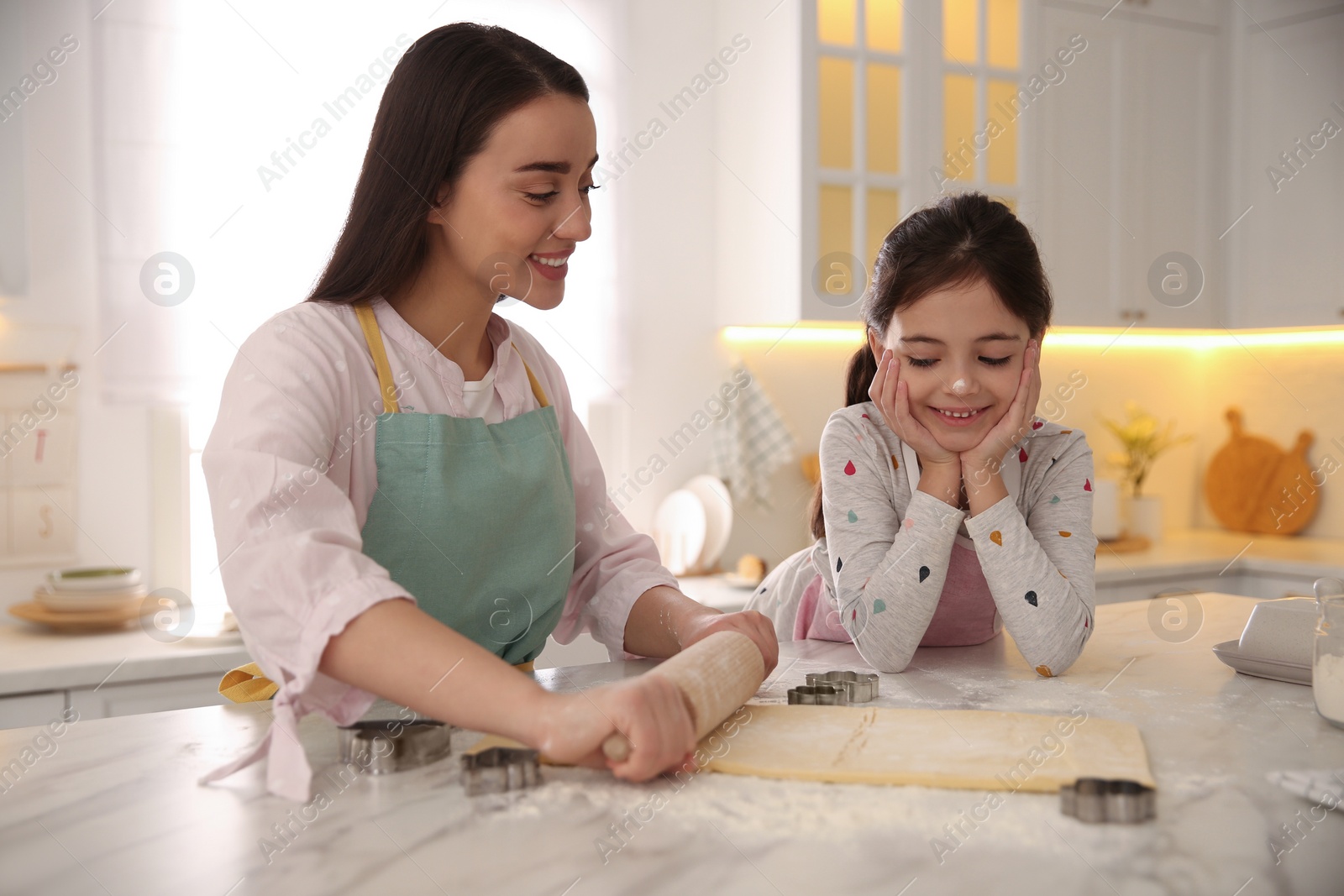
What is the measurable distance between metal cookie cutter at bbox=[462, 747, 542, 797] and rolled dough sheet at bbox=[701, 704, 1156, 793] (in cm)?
14

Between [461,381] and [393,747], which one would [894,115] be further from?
[393,747]

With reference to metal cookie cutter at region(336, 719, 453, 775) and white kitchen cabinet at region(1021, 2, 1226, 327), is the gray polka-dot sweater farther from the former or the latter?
white kitchen cabinet at region(1021, 2, 1226, 327)

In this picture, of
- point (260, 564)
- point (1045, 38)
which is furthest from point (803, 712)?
point (1045, 38)

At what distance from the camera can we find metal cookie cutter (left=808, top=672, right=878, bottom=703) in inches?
40.6

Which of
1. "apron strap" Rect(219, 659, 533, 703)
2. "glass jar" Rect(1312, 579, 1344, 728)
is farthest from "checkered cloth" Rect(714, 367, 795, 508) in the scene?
"glass jar" Rect(1312, 579, 1344, 728)

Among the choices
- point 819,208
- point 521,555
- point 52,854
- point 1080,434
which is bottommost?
point 52,854

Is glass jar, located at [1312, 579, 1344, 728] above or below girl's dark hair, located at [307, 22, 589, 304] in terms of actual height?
below

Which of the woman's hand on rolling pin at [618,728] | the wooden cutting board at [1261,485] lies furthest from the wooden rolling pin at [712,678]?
the wooden cutting board at [1261,485]

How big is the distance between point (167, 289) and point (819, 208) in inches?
62.0

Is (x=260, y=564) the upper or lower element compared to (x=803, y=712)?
upper

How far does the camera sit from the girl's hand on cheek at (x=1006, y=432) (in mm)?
1268

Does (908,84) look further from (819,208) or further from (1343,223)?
(1343,223)

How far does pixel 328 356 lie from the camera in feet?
3.44

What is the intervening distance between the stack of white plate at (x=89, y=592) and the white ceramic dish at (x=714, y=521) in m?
1.34
